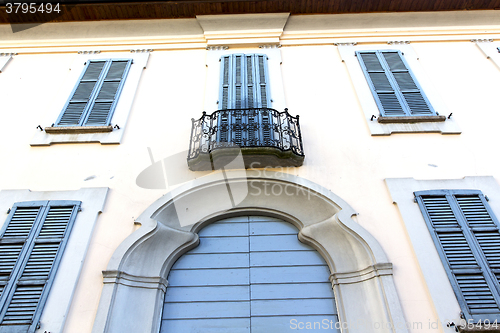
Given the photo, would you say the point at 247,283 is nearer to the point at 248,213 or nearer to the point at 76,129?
the point at 248,213

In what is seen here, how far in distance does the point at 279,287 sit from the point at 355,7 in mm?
6903

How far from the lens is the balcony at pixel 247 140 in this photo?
5.54 metres

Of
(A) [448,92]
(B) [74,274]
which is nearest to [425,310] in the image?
(B) [74,274]

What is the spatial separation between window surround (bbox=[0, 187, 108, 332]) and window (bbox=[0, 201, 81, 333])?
7 cm

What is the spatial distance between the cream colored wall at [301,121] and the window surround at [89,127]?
6.0 inches

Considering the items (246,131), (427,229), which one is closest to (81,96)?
(246,131)

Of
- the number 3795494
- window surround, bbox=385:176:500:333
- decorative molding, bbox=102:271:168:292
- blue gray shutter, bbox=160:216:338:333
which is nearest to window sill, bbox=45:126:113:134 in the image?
blue gray shutter, bbox=160:216:338:333

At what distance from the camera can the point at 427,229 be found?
483 centimetres

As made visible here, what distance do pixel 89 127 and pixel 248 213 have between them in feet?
10.0

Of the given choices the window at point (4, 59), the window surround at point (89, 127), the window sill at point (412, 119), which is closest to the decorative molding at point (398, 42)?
the window sill at point (412, 119)

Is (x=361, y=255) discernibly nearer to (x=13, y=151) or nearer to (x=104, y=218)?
(x=104, y=218)

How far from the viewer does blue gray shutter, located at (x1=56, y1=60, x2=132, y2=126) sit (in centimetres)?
662

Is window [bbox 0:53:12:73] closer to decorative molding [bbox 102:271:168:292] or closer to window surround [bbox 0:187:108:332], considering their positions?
window surround [bbox 0:187:108:332]

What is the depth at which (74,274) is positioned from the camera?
447 cm
